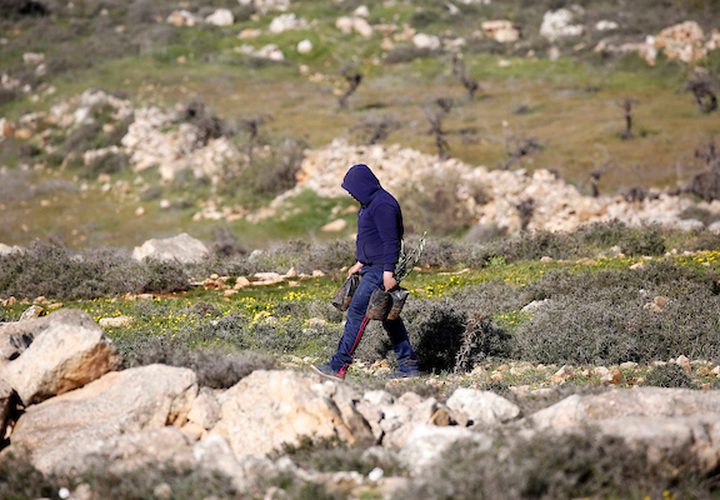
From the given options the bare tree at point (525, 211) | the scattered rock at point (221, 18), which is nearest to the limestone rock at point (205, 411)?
the bare tree at point (525, 211)

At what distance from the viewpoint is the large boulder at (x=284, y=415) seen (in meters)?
6.32

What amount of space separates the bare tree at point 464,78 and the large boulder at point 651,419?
33216mm

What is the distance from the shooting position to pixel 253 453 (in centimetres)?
632

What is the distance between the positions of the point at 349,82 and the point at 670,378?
35.7 meters

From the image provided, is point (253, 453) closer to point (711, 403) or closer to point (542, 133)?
point (711, 403)

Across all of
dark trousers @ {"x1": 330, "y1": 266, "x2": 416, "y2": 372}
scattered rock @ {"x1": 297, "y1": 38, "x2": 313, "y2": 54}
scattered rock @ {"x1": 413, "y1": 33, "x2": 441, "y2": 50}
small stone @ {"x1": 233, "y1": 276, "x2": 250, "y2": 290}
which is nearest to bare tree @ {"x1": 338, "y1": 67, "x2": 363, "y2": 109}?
scattered rock @ {"x1": 297, "y1": 38, "x2": 313, "y2": 54}

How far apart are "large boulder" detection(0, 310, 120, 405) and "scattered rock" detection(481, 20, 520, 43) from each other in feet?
148

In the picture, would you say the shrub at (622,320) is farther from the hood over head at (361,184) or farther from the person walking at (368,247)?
the hood over head at (361,184)

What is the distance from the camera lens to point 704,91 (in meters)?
34.9

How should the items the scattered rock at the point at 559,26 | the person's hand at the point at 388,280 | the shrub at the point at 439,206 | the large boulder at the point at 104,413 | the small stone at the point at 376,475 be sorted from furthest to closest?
the scattered rock at the point at 559,26
the shrub at the point at 439,206
the person's hand at the point at 388,280
the large boulder at the point at 104,413
the small stone at the point at 376,475

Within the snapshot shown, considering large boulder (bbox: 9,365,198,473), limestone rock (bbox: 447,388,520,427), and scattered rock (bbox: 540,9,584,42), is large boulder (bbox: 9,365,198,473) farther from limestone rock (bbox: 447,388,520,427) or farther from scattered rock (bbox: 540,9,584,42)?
scattered rock (bbox: 540,9,584,42)

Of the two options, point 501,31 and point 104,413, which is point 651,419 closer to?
point 104,413

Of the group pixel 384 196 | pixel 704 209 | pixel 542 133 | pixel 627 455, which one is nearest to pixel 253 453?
pixel 627 455

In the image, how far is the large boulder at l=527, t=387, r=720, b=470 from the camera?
5586mm
